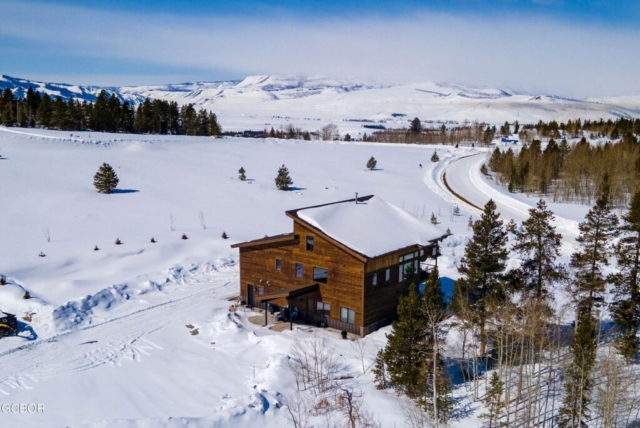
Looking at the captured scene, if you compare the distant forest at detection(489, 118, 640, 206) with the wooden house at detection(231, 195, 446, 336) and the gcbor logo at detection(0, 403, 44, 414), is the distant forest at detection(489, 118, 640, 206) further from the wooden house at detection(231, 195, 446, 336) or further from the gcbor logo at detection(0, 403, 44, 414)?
the gcbor logo at detection(0, 403, 44, 414)

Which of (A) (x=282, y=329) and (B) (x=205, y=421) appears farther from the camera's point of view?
(A) (x=282, y=329)

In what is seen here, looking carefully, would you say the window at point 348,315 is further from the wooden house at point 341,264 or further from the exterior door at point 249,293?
the exterior door at point 249,293

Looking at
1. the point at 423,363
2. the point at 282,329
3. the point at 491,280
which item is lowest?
the point at 282,329

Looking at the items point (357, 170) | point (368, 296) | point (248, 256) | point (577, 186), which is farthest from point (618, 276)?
point (357, 170)

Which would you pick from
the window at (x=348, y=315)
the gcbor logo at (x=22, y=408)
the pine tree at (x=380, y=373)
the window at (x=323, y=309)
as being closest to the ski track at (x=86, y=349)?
the gcbor logo at (x=22, y=408)

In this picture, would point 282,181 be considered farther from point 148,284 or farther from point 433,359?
point 433,359

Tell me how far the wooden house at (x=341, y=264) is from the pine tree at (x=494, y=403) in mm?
9196

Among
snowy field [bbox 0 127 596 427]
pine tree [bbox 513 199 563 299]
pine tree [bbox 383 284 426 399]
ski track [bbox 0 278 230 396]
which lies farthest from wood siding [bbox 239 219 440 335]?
pine tree [bbox 513 199 563 299]

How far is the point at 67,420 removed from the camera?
18.5 m

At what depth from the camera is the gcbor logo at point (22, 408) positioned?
19031 mm

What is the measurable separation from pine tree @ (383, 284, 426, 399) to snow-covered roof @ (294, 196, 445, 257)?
6.74 metres

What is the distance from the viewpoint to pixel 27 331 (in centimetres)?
2647

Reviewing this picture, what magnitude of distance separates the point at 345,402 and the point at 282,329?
8.92 meters

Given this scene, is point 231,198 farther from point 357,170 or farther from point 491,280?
point 491,280
